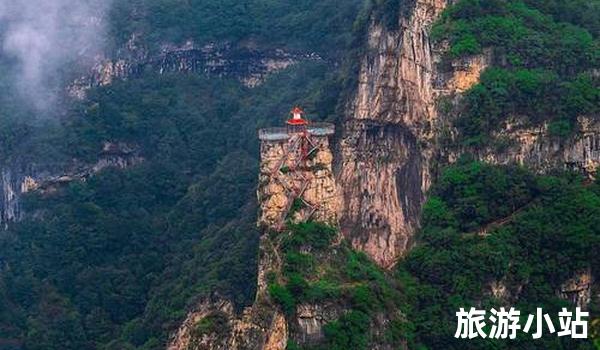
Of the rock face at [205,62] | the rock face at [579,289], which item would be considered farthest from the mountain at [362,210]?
the rock face at [205,62]

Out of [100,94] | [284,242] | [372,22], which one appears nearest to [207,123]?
[100,94]

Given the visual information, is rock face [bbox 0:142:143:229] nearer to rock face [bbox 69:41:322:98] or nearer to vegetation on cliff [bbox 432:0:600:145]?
rock face [bbox 69:41:322:98]

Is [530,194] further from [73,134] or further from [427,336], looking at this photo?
[73,134]

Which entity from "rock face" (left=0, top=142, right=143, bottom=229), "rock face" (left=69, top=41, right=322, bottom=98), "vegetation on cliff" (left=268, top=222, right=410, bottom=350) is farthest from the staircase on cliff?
"rock face" (left=69, top=41, right=322, bottom=98)

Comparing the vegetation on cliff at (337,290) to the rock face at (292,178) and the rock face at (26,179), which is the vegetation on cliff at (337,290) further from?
the rock face at (26,179)

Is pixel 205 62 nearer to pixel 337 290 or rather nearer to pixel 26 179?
pixel 26 179

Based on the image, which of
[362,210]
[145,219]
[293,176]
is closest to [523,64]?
[362,210]
